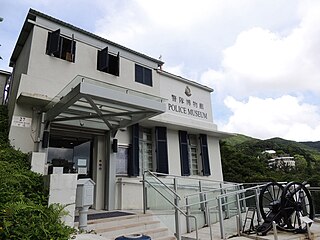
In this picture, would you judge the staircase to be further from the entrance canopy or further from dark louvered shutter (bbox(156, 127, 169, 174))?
dark louvered shutter (bbox(156, 127, 169, 174))

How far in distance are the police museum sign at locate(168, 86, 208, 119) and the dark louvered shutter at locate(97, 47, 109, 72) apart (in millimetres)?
3020

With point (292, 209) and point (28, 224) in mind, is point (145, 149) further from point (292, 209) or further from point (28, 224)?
point (28, 224)

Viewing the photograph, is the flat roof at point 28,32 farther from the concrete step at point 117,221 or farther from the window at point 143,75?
the concrete step at point 117,221

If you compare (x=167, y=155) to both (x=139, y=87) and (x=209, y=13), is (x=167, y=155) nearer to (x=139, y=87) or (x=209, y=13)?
(x=139, y=87)

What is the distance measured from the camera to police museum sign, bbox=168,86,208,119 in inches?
388

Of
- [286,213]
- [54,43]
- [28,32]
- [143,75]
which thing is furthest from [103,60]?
[286,213]

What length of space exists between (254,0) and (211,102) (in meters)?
5.50

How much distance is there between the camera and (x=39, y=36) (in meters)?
7.02

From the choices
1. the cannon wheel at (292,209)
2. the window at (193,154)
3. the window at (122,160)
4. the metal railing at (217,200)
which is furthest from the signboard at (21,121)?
the cannon wheel at (292,209)

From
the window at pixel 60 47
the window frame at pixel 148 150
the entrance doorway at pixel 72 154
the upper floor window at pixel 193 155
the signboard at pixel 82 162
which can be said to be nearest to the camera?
the entrance doorway at pixel 72 154

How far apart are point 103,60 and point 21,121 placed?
3271 mm

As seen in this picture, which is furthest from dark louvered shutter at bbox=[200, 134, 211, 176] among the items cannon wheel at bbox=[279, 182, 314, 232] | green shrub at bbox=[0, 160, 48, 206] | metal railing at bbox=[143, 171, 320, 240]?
green shrub at bbox=[0, 160, 48, 206]

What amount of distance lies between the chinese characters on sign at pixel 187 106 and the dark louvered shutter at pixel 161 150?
1286mm

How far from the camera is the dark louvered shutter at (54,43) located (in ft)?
22.8
